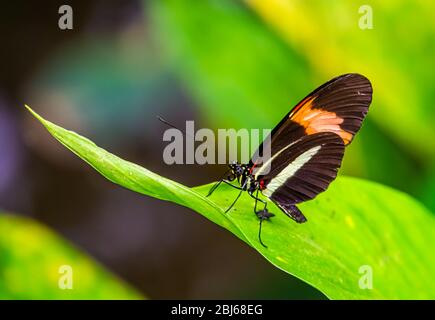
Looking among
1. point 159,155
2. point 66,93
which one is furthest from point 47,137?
point 159,155

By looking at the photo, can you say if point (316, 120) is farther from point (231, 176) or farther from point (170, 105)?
point (170, 105)

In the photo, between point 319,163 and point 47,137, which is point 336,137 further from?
point 47,137

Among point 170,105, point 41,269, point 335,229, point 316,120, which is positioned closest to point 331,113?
point 316,120

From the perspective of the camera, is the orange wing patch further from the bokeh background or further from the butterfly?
the bokeh background

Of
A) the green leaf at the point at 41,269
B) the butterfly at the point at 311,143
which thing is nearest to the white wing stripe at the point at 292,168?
the butterfly at the point at 311,143

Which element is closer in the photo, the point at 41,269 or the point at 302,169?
the point at 302,169

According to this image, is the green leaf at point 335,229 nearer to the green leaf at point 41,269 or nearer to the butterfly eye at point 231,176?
the butterfly eye at point 231,176

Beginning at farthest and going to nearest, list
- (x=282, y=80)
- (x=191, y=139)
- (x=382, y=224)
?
(x=191, y=139) → (x=282, y=80) → (x=382, y=224)
